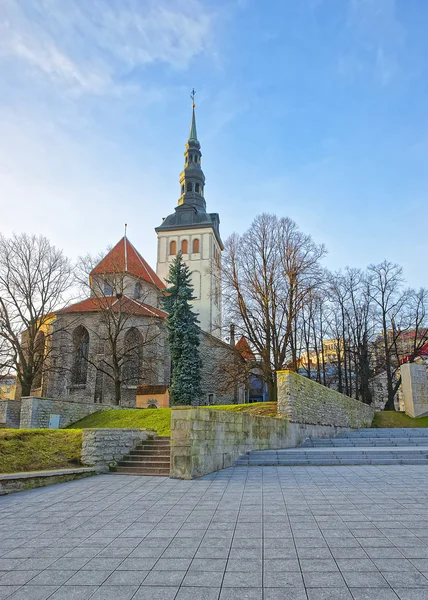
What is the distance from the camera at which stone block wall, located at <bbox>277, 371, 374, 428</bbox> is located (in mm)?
15266

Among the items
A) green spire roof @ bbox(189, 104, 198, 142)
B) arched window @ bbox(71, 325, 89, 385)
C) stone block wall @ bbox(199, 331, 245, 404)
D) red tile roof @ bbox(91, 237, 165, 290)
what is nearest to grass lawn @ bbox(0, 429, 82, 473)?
arched window @ bbox(71, 325, 89, 385)

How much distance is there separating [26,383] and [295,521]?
76.7 feet

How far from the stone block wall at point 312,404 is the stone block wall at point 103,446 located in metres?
6.08

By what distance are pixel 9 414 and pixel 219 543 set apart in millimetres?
21354

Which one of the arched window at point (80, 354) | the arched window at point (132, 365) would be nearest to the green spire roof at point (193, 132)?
the arched window at point (80, 354)

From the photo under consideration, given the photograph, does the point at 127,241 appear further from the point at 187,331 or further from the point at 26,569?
the point at 26,569

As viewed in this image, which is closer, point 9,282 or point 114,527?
point 114,527

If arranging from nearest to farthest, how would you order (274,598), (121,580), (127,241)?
(274,598) → (121,580) → (127,241)

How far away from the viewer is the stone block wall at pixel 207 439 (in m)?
8.96

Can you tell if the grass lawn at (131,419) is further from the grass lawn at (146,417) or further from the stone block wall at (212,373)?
the stone block wall at (212,373)

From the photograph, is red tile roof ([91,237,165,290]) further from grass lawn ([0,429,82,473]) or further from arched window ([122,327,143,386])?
grass lawn ([0,429,82,473])

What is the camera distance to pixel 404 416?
26.5m

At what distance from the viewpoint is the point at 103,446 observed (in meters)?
10.6

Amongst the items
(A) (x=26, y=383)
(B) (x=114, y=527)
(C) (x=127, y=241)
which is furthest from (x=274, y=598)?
(C) (x=127, y=241)
